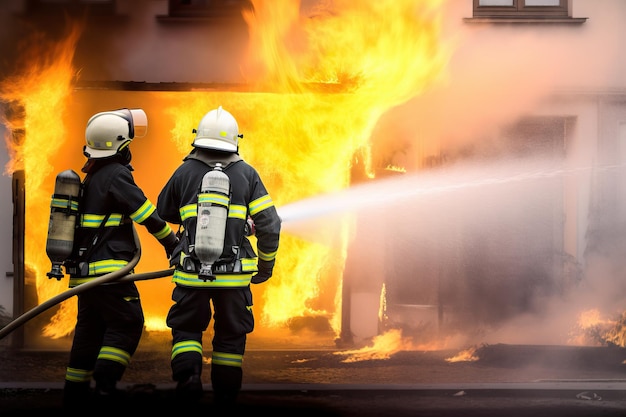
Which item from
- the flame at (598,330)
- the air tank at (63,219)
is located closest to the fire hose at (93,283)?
the air tank at (63,219)

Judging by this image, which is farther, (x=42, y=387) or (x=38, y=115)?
(x=38, y=115)

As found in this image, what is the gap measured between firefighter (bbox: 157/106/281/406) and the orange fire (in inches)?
117

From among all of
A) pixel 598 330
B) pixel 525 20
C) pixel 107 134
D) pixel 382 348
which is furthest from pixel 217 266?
pixel 525 20

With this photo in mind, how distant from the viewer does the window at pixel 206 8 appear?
9.09 m

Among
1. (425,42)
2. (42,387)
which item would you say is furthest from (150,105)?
(42,387)

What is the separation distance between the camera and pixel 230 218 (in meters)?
6.02

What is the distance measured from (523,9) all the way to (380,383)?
4.00 metres

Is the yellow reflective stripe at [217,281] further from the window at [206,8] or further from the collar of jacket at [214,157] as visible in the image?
the window at [206,8]

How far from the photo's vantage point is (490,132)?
9453mm

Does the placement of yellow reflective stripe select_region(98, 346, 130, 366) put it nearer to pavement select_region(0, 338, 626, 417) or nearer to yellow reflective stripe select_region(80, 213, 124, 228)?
pavement select_region(0, 338, 626, 417)

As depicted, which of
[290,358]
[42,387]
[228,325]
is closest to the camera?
[228,325]

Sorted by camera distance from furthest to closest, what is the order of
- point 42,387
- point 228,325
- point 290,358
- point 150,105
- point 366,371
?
point 150,105
point 290,358
point 366,371
point 42,387
point 228,325

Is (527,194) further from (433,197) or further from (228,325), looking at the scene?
(228,325)

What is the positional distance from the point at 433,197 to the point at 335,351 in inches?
69.1
